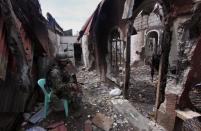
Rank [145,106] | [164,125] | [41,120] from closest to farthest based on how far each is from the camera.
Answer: [164,125]
[41,120]
[145,106]

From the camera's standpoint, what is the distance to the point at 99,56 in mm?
7242

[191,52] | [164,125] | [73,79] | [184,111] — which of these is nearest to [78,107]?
[73,79]

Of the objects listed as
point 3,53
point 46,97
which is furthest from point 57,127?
point 3,53

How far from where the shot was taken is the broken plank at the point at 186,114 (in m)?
2.82

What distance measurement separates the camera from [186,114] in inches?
114

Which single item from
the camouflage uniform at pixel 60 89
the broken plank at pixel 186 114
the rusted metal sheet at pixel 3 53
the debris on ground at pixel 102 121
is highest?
the rusted metal sheet at pixel 3 53

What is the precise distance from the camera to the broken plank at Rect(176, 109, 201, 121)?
111 inches

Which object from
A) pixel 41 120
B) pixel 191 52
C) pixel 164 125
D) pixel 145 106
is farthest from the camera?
pixel 145 106

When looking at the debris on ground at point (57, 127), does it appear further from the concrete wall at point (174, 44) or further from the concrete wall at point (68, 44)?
the concrete wall at point (68, 44)

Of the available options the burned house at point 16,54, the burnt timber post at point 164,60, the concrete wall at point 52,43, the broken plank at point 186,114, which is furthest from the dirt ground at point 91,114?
the concrete wall at point 52,43

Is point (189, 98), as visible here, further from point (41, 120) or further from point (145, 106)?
point (41, 120)

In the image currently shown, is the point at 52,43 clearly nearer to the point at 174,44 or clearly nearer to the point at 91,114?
the point at 91,114

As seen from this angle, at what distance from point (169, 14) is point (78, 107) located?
3.07 m

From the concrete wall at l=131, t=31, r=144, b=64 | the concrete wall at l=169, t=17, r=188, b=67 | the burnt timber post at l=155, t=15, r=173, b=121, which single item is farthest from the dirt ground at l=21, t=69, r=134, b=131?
the concrete wall at l=131, t=31, r=144, b=64
